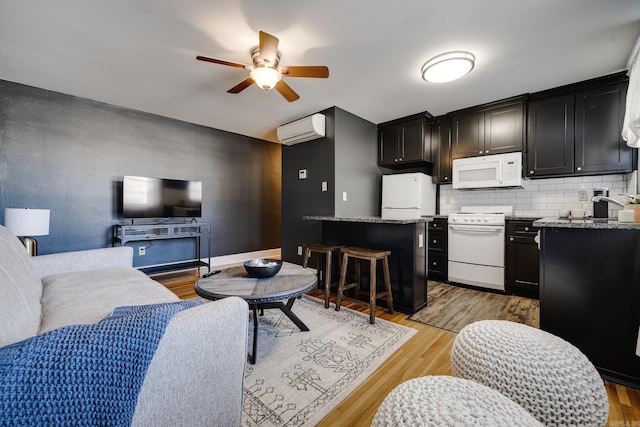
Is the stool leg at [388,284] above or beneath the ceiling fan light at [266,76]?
beneath

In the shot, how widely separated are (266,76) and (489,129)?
3081 millimetres

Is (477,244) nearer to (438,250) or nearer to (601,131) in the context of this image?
(438,250)

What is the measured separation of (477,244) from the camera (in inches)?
134

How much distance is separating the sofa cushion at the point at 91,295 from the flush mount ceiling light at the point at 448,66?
2.88 metres

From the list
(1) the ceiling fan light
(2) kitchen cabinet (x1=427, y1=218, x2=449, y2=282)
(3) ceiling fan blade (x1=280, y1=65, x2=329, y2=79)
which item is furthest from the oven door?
(1) the ceiling fan light

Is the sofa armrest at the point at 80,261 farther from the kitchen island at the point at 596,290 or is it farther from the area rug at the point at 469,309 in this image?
the kitchen island at the point at 596,290

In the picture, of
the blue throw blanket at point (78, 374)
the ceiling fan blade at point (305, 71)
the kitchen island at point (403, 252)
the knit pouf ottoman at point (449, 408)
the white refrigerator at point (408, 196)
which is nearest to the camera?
the blue throw blanket at point (78, 374)

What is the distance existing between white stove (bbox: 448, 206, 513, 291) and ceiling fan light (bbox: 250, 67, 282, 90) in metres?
2.88

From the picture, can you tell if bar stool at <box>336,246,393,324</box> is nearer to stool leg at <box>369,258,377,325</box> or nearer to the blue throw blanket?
stool leg at <box>369,258,377,325</box>

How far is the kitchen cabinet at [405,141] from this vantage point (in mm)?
3877

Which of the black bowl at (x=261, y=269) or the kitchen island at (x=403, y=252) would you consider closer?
the black bowl at (x=261, y=269)

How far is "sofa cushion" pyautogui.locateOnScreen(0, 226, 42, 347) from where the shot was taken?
0.88m

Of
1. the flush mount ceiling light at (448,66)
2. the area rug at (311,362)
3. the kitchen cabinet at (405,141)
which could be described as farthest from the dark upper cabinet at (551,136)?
the area rug at (311,362)

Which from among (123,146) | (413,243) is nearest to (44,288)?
(123,146)
